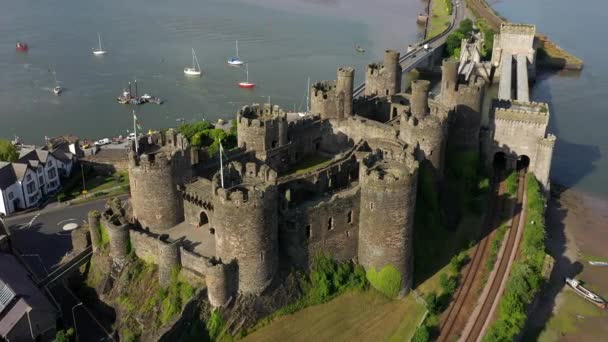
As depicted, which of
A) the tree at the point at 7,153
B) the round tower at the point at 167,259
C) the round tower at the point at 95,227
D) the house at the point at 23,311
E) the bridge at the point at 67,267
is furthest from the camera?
the tree at the point at 7,153

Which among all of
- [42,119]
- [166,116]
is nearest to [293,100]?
[166,116]

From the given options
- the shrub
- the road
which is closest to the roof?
the road

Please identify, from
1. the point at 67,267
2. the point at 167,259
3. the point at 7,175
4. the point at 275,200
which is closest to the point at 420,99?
the point at 275,200

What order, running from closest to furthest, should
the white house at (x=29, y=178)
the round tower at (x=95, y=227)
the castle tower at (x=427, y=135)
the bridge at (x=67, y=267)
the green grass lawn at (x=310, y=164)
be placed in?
the round tower at (x=95, y=227)
the bridge at (x=67, y=267)
the castle tower at (x=427, y=135)
the green grass lawn at (x=310, y=164)
the white house at (x=29, y=178)

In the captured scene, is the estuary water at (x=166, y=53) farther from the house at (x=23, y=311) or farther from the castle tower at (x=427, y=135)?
the house at (x=23, y=311)

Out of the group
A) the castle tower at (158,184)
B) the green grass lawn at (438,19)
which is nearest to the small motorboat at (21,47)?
the green grass lawn at (438,19)

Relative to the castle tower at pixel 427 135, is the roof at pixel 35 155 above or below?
below

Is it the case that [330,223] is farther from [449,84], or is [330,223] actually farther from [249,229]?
[449,84]

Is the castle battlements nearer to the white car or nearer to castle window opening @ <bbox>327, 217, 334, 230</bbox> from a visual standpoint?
the white car
